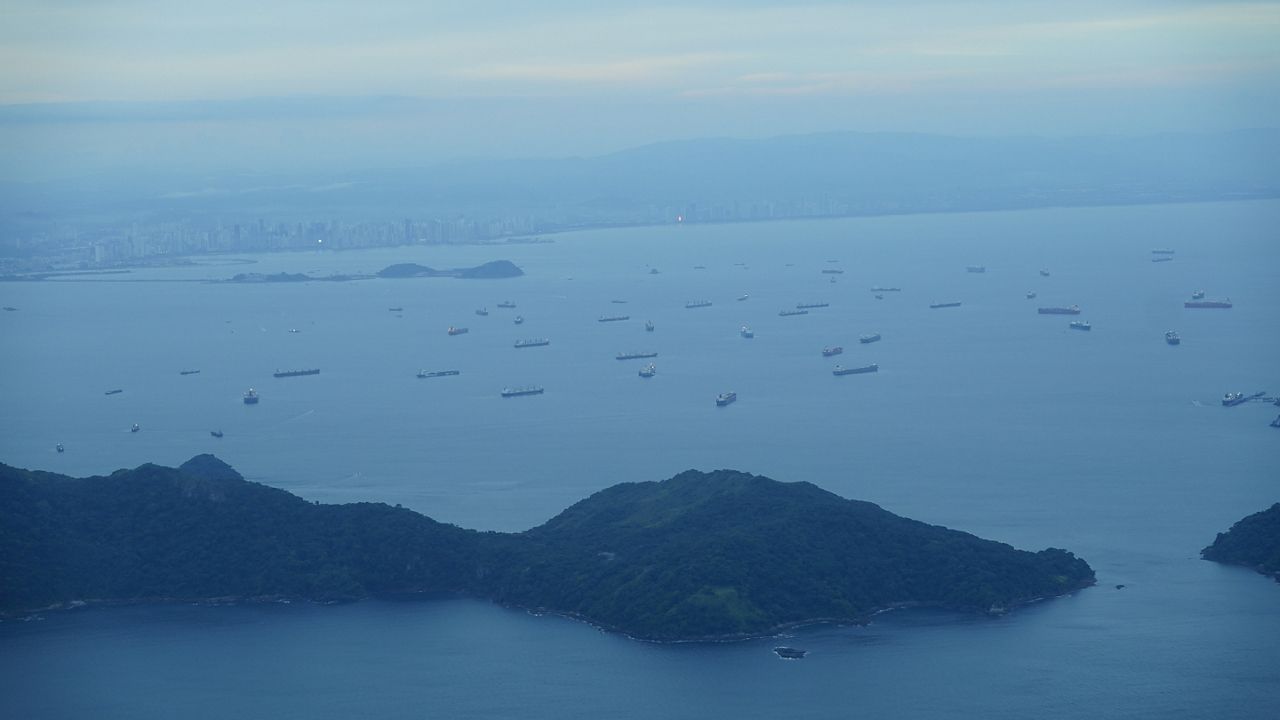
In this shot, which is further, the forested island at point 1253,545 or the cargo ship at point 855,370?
the cargo ship at point 855,370

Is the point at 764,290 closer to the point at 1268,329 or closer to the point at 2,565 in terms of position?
the point at 1268,329

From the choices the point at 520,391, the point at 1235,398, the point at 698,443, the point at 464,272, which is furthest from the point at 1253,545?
the point at 464,272

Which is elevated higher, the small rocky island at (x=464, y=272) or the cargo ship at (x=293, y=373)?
the small rocky island at (x=464, y=272)

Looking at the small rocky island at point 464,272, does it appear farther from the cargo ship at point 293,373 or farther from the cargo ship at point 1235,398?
the cargo ship at point 1235,398

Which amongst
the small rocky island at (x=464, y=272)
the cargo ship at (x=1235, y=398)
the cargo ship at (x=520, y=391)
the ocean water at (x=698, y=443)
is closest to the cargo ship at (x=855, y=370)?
the ocean water at (x=698, y=443)

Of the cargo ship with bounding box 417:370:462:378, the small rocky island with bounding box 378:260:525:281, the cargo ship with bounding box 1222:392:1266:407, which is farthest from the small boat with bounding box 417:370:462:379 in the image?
the small rocky island with bounding box 378:260:525:281

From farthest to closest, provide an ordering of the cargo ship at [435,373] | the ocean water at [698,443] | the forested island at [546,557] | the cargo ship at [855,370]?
the cargo ship at [435,373] → the cargo ship at [855,370] → the forested island at [546,557] → the ocean water at [698,443]

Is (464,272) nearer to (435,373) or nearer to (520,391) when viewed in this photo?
(435,373)

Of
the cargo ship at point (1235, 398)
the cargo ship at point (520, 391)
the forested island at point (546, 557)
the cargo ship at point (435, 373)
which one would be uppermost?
the cargo ship at point (1235, 398)
